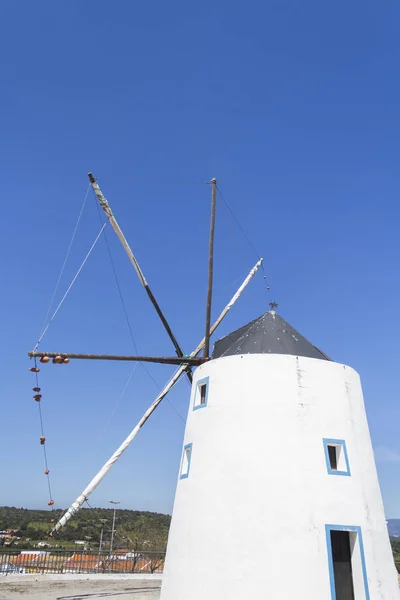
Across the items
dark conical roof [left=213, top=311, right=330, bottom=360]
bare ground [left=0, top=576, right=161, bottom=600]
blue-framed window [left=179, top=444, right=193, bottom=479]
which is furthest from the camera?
bare ground [left=0, top=576, right=161, bottom=600]

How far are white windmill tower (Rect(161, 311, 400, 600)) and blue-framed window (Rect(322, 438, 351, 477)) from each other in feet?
0.09

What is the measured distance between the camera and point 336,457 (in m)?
12.2

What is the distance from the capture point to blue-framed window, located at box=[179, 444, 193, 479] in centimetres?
1282

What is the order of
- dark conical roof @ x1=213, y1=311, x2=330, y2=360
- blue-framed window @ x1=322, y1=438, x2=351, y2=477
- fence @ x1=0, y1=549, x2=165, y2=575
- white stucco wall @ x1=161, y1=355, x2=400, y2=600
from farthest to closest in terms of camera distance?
fence @ x1=0, y1=549, x2=165, y2=575, dark conical roof @ x1=213, y1=311, x2=330, y2=360, blue-framed window @ x1=322, y1=438, x2=351, y2=477, white stucco wall @ x1=161, y1=355, x2=400, y2=600

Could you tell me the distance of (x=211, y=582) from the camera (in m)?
10.7

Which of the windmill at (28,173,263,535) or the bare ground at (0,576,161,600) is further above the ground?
the windmill at (28,173,263,535)

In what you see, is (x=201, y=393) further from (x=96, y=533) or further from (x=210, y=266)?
(x=96, y=533)

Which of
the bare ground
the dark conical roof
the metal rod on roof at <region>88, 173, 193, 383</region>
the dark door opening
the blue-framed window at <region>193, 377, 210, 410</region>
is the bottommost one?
the bare ground

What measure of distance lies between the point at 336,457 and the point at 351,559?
238 cm

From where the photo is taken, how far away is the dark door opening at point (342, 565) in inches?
425

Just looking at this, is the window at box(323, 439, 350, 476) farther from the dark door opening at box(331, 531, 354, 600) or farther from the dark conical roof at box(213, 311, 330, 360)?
the dark conical roof at box(213, 311, 330, 360)

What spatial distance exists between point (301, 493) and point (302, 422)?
1.76m

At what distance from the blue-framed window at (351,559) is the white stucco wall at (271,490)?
4.0 inches

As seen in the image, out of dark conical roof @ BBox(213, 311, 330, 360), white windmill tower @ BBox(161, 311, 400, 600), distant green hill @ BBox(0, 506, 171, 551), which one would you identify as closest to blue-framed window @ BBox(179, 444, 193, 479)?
white windmill tower @ BBox(161, 311, 400, 600)
